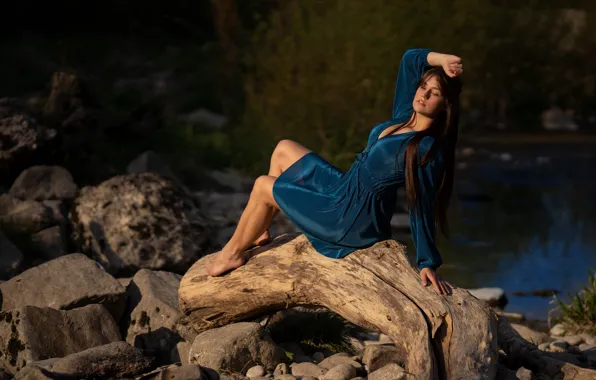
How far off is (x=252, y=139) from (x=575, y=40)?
9.96 meters

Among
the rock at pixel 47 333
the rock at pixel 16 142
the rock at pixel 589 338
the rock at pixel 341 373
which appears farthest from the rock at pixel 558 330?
the rock at pixel 16 142

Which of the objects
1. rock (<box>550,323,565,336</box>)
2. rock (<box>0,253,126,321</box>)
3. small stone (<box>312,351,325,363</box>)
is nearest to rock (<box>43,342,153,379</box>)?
rock (<box>0,253,126,321</box>)

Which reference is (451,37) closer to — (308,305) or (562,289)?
(562,289)

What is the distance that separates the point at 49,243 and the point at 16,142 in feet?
7.18

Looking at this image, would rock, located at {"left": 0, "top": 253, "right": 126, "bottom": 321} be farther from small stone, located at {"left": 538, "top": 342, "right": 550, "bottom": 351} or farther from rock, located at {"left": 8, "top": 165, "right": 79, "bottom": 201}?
rock, located at {"left": 8, "top": 165, "right": 79, "bottom": 201}

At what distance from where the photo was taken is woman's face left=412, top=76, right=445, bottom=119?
18.5 feet

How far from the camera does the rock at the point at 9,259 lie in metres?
8.43

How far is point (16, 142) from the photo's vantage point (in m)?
10.9

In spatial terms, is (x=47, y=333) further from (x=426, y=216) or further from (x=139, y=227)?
(x=426, y=216)

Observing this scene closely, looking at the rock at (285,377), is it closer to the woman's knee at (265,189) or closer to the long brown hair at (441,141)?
the woman's knee at (265,189)

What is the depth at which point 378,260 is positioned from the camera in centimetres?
579

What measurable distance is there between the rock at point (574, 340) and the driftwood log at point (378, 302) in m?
1.18

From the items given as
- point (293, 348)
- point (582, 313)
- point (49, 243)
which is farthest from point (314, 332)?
point (49, 243)

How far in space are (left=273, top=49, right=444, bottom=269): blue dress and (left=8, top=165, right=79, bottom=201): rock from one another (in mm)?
4968
